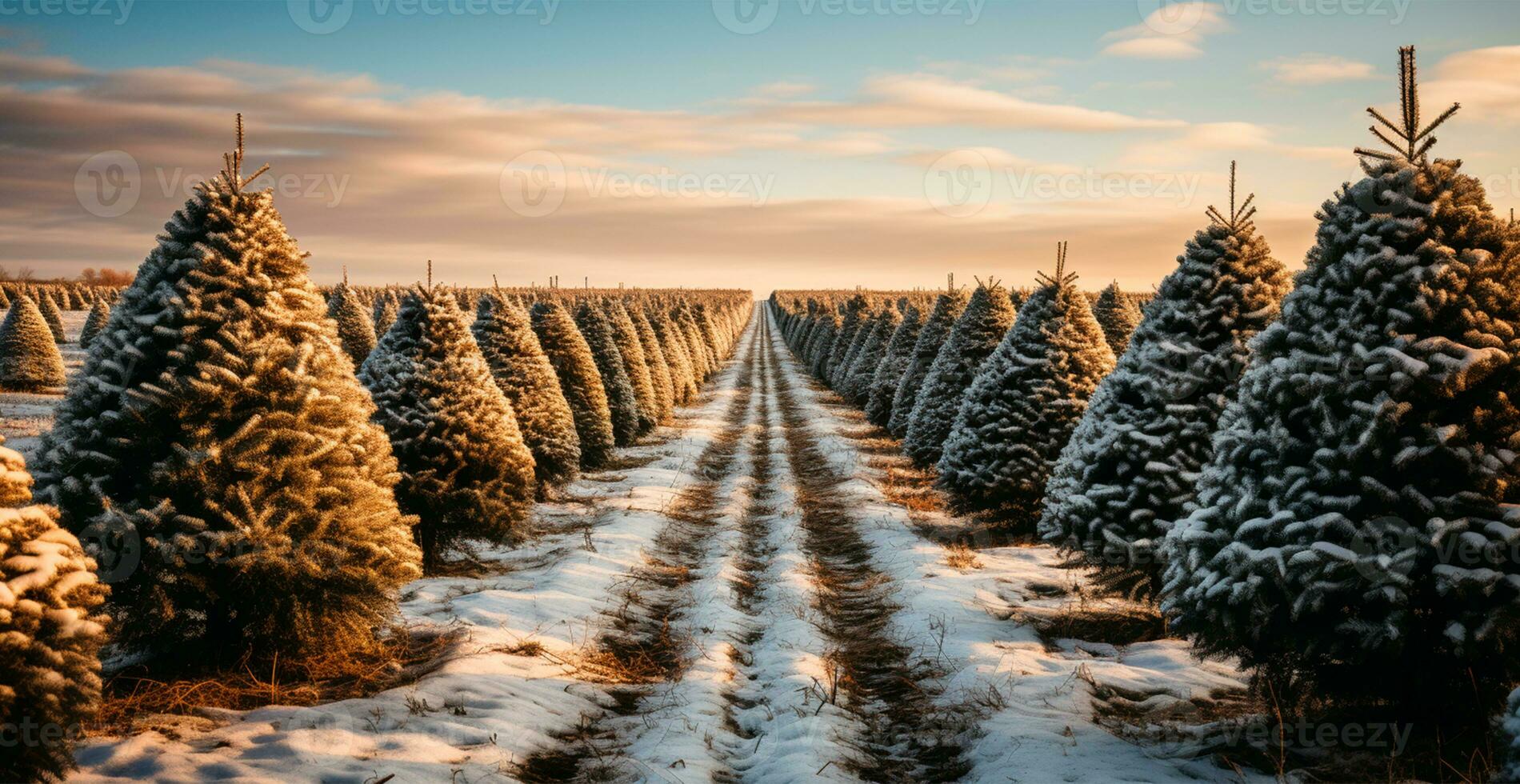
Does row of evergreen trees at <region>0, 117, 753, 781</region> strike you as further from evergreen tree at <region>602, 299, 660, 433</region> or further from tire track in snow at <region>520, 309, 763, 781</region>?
evergreen tree at <region>602, 299, 660, 433</region>

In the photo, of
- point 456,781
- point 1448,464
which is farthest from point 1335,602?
point 456,781

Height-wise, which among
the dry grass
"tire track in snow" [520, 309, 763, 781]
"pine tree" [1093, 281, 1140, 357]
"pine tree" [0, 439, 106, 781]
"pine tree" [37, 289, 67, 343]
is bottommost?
"tire track in snow" [520, 309, 763, 781]

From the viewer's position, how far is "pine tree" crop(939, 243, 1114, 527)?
12.9 m

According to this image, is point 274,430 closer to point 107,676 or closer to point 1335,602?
point 107,676

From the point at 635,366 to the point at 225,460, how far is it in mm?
18522

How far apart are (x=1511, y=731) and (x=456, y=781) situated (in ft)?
18.9

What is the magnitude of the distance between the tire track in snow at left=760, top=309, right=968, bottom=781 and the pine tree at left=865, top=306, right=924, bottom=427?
398 inches

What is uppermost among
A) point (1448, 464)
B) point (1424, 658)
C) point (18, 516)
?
point (1448, 464)

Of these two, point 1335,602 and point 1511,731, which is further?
point 1335,602

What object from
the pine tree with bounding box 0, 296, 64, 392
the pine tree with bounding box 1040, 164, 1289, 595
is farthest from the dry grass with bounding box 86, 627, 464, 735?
the pine tree with bounding box 0, 296, 64, 392

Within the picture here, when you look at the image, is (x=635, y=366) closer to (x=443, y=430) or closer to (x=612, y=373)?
(x=612, y=373)

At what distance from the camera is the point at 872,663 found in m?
8.59

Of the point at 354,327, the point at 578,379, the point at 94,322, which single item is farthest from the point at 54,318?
the point at 578,379

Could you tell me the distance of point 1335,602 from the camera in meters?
5.46
